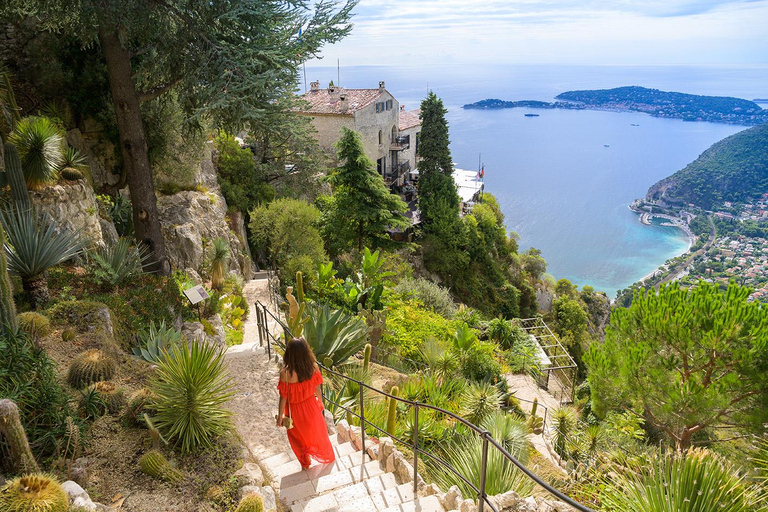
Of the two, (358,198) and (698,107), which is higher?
(698,107)

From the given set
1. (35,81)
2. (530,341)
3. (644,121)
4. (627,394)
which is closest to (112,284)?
(35,81)

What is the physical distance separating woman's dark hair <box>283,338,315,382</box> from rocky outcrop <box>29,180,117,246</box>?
20.3ft

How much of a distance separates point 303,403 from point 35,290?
5.34 meters

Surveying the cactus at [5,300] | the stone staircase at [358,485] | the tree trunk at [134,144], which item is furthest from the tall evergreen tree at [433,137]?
the cactus at [5,300]

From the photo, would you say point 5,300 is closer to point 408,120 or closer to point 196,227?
point 196,227

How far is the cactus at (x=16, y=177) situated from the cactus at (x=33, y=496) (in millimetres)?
6090

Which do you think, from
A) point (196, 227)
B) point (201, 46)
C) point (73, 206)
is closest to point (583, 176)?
point (196, 227)

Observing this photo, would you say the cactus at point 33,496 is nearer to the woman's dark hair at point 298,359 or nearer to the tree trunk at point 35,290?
the woman's dark hair at point 298,359

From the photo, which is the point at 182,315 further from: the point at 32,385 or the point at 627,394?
the point at 627,394

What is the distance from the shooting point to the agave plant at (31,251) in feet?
22.8

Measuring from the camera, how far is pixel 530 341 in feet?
62.8

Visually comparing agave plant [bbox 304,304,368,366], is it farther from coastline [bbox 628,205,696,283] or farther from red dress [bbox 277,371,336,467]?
coastline [bbox 628,205,696,283]

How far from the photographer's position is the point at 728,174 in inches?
3142

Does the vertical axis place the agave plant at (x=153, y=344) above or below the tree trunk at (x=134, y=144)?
below
